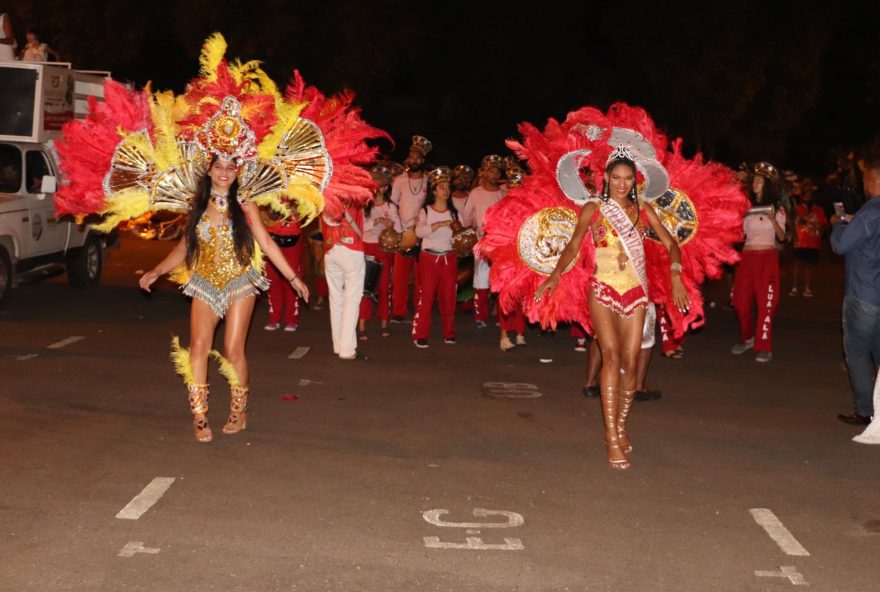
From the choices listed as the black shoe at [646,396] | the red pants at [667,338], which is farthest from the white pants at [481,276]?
the black shoe at [646,396]

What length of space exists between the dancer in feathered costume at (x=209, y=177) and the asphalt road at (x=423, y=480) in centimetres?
82

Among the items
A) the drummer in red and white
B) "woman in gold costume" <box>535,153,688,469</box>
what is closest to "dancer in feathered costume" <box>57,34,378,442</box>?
"woman in gold costume" <box>535,153,688,469</box>

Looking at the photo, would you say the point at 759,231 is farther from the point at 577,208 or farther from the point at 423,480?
the point at 423,480

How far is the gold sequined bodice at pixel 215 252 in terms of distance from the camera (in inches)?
315

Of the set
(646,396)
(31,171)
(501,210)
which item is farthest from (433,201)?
(31,171)

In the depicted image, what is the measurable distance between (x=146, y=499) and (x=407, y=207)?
7542 millimetres

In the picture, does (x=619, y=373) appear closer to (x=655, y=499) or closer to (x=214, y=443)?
(x=655, y=499)

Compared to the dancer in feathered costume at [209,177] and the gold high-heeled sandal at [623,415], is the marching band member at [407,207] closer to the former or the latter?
the dancer in feathered costume at [209,177]

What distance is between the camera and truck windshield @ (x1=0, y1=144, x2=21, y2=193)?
1522 centimetres

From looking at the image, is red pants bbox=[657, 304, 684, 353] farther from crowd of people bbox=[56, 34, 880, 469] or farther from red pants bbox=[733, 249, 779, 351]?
crowd of people bbox=[56, 34, 880, 469]

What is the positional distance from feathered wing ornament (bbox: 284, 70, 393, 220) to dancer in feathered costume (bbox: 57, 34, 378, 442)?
0.09 metres

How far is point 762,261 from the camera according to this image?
1273 centimetres

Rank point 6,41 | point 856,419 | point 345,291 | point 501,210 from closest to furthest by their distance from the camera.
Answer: point 501,210 < point 856,419 < point 345,291 < point 6,41

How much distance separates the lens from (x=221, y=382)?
10.4 m
